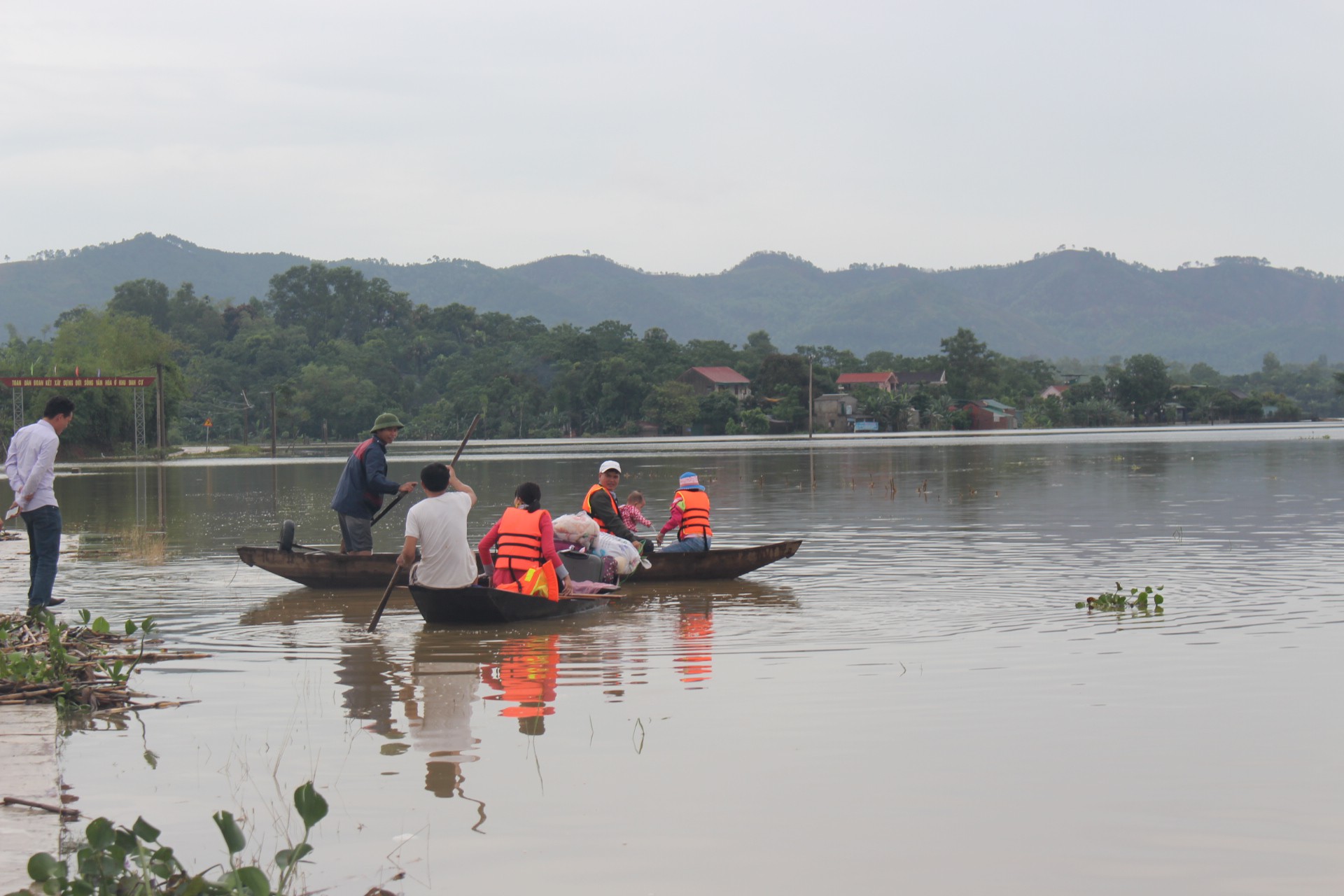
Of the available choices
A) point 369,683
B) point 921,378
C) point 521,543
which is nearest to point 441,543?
point 521,543

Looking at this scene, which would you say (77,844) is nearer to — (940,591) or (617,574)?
(617,574)

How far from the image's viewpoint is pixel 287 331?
526 feet

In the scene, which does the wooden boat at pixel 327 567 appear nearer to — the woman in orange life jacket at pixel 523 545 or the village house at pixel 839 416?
the woman in orange life jacket at pixel 523 545

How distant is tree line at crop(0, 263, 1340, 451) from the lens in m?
120

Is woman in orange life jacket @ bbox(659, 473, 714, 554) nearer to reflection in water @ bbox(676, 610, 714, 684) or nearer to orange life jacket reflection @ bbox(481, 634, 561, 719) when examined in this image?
reflection in water @ bbox(676, 610, 714, 684)

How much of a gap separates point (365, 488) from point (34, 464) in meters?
4.19

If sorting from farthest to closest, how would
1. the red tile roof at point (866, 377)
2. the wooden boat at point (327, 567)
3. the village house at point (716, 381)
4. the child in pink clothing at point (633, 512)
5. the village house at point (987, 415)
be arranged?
the red tile roof at point (866, 377) < the village house at point (716, 381) < the village house at point (987, 415) < the child in pink clothing at point (633, 512) < the wooden boat at point (327, 567)

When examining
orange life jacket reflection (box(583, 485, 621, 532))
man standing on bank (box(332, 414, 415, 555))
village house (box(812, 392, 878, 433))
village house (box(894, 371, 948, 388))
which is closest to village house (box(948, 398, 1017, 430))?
village house (box(894, 371, 948, 388))

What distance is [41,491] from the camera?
38.4 ft

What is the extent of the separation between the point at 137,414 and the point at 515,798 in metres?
72.3

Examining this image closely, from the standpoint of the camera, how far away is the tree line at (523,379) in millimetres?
120375

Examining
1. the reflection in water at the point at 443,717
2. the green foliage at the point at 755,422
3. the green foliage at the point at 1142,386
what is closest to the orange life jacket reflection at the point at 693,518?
the reflection in water at the point at 443,717

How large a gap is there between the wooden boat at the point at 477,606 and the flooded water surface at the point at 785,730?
207 mm

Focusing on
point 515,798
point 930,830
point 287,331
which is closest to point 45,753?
point 515,798
